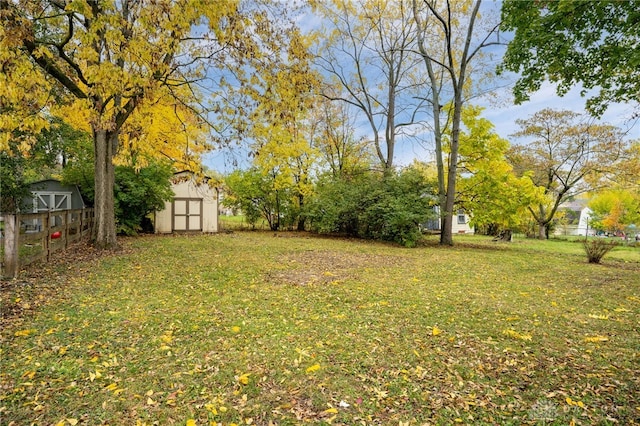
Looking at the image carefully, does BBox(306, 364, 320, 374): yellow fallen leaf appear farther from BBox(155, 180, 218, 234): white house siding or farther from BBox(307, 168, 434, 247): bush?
BBox(155, 180, 218, 234): white house siding

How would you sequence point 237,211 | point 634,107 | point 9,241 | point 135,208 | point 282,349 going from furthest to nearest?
point 237,211 → point 135,208 → point 634,107 → point 9,241 → point 282,349

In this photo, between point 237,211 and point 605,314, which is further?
point 237,211

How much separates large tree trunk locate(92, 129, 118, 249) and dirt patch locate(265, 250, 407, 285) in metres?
4.88

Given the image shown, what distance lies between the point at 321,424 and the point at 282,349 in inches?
45.9

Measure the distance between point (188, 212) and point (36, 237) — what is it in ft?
35.5

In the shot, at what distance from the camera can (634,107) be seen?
18.1 ft

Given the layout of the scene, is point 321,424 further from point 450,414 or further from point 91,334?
point 91,334

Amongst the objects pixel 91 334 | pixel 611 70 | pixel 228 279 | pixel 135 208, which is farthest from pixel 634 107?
pixel 135 208

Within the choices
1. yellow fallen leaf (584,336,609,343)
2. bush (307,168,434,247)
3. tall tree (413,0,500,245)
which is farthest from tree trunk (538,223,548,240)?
yellow fallen leaf (584,336,609,343)

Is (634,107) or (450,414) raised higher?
(634,107)

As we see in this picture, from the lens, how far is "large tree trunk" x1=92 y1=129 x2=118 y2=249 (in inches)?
340

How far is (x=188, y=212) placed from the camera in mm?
16734

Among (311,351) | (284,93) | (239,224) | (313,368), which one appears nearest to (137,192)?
(239,224)

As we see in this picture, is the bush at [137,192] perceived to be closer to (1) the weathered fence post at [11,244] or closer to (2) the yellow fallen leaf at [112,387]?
(1) the weathered fence post at [11,244]
